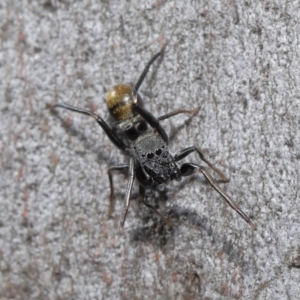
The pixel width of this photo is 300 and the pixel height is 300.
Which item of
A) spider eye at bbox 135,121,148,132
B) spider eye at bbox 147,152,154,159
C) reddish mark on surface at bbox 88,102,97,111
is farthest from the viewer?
reddish mark on surface at bbox 88,102,97,111

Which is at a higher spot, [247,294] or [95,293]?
[95,293]

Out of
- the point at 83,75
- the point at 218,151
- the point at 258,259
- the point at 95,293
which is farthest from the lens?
the point at 83,75

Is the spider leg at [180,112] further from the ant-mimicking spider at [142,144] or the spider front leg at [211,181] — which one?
the spider front leg at [211,181]

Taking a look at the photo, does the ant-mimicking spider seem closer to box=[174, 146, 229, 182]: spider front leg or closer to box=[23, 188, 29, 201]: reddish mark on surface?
box=[174, 146, 229, 182]: spider front leg

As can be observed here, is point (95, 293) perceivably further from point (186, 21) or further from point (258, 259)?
point (186, 21)

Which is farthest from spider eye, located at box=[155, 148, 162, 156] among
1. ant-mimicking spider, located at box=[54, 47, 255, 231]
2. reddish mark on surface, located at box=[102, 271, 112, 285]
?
reddish mark on surface, located at box=[102, 271, 112, 285]

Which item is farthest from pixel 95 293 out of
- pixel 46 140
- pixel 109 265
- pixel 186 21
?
pixel 186 21
